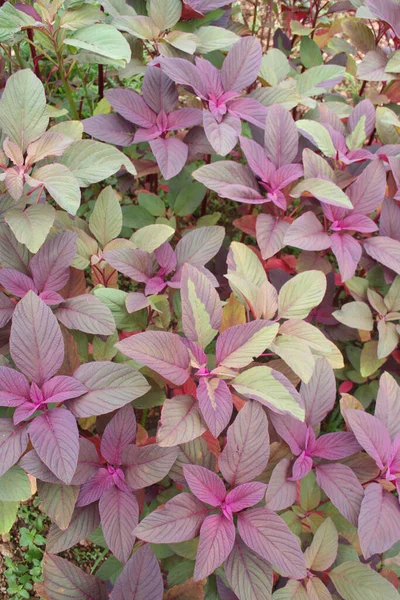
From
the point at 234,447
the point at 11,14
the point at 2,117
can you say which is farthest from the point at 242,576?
the point at 11,14

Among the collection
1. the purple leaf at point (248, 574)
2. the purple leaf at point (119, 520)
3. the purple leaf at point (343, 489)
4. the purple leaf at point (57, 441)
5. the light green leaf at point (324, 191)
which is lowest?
the purple leaf at point (248, 574)

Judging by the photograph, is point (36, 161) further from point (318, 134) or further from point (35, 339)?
point (318, 134)

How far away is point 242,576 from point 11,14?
1258 mm

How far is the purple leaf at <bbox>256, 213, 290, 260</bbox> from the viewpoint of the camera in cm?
119

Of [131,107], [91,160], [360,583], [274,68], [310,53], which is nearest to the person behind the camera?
[360,583]

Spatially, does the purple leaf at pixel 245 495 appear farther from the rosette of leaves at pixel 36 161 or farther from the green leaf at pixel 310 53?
the green leaf at pixel 310 53

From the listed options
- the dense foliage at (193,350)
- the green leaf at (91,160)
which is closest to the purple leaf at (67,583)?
the dense foliage at (193,350)

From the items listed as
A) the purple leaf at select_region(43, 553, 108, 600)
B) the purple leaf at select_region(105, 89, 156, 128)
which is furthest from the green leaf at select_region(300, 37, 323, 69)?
the purple leaf at select_region(43, 553, 108, 600)

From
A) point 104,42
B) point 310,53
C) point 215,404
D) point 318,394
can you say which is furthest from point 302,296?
point 310,53

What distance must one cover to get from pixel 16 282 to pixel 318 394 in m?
0.61

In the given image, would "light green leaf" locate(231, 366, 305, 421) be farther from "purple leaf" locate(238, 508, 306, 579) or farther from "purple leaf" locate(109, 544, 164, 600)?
"purple leaf" locate(109, 544, 164, 600)

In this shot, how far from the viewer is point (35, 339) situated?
0.86 metres

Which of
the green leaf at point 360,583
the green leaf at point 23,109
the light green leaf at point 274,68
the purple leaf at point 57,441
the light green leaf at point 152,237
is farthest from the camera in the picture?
the light green leaf at point 274,68

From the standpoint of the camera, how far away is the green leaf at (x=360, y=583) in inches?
35.0
